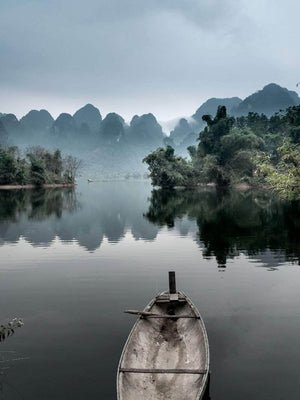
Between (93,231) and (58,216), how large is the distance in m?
10.2

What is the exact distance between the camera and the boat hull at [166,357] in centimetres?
697

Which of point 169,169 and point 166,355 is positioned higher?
point 169,169

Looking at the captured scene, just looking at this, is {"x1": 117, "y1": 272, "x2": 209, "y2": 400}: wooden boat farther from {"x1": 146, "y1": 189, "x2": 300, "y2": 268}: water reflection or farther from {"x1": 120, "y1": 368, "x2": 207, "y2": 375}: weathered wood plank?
{"x1": 146, "y1": 189, "x2": 300, "y2": 268}: water reflection

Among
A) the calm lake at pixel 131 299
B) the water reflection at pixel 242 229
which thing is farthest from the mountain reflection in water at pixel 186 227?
the calm lake at pixel 131 299

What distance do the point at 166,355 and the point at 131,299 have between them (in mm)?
5167

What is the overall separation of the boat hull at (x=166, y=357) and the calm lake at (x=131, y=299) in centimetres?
85

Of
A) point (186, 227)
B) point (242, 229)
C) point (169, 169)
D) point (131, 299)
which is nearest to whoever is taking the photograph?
point (131, 299)

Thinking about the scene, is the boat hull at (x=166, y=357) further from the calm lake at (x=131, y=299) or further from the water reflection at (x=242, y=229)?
the water reflection at (x=242, y=229)

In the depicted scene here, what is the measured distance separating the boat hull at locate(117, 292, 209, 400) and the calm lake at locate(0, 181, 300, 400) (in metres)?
0.85

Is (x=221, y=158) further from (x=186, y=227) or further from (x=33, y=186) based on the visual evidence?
(x=186, y=227)

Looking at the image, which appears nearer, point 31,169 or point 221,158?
point 31,169

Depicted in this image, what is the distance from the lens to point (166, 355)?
344 inches

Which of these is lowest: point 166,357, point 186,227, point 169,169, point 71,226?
point 166,357

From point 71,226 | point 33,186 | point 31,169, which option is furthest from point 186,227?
point 33,186
